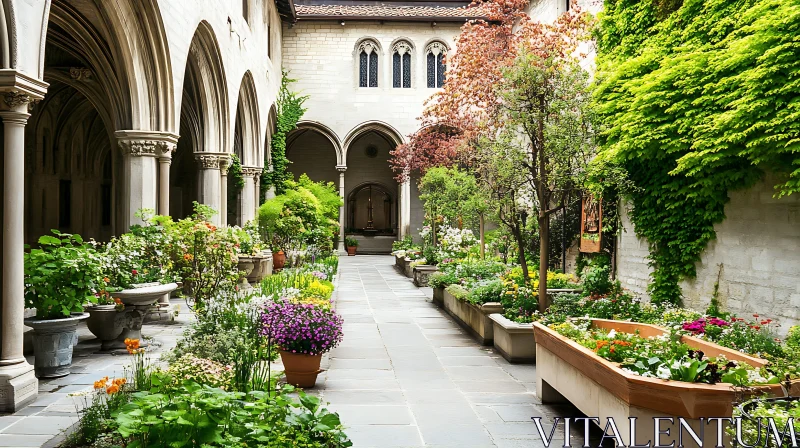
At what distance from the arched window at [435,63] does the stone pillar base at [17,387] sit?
73.7 ft

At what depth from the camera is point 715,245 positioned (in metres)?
9.35

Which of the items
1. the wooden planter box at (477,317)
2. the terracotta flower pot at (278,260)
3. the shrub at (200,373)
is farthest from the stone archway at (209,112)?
the shrub at (200,373)

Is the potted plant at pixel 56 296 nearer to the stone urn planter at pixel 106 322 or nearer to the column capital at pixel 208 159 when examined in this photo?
the stone urn planter at pixel 106 322

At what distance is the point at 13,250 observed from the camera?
18.9 feet

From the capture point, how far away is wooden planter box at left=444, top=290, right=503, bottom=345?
30.1 feet

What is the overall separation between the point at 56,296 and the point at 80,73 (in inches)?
403

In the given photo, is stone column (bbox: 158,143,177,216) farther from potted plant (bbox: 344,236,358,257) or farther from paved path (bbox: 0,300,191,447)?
potted plant (bbox: 344,236,358,257)

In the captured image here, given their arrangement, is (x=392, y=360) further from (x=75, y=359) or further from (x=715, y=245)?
(x=715, y=245)

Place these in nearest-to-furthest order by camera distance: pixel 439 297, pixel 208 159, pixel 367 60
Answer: pixel 439 297
pixel 208 159
pixel 367 60

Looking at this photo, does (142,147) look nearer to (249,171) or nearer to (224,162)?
(224,162)

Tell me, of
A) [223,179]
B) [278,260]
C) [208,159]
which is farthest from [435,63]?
[208,159]

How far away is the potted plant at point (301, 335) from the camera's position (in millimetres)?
6344

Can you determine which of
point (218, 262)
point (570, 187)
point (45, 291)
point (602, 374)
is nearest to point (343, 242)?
point (218, 262)

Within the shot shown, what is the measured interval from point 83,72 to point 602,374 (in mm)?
14304
